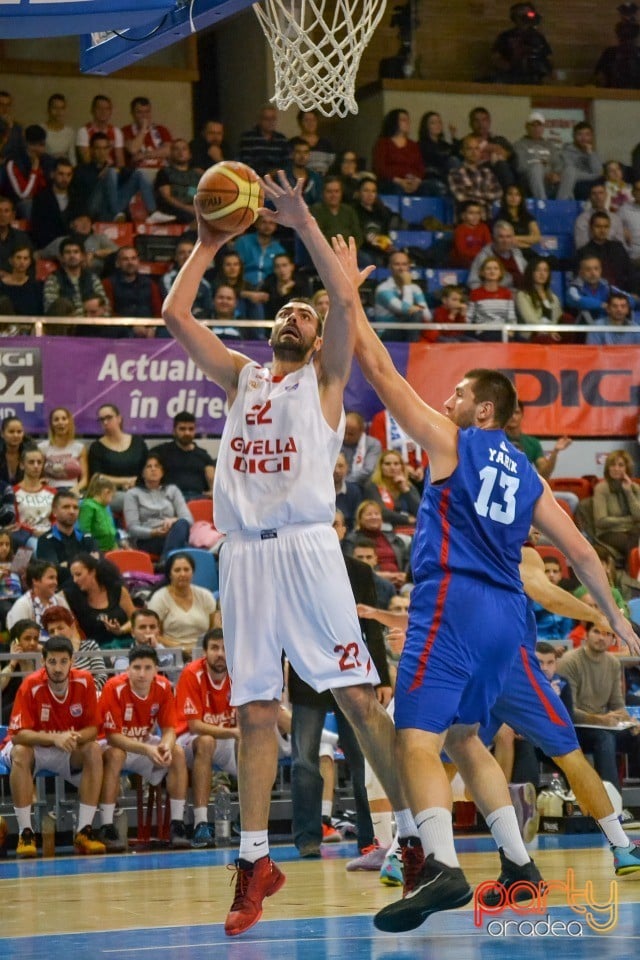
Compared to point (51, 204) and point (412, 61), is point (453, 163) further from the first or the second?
point (51, 204)

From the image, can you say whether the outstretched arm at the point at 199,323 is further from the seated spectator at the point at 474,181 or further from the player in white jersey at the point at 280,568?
the seated spectator at the point at 474,181

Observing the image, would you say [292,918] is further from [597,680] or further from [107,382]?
[107,382]

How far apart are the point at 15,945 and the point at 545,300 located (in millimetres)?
13142

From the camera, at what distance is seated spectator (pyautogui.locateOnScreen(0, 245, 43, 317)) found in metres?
15.9

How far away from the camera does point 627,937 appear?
601 cm

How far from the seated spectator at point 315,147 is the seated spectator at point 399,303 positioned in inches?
88.7

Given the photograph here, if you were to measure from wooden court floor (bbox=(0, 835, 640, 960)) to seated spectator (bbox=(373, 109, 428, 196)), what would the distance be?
39.2ft

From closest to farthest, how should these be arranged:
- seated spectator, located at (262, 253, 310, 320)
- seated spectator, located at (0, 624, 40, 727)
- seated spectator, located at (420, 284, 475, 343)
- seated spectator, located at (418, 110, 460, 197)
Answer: seated spectator, located at (0, 624, 40, 727) < seated spectator, located at (262, 253, 310, 320) < seated spectator, located at (420, 284, 475, 343) < seated spectator, located at (418, 110, 460, 197)

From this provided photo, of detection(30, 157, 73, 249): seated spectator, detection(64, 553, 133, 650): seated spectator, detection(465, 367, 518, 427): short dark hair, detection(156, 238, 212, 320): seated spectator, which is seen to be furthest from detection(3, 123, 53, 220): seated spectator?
detection(465, 367, 518, 427): short dark hair

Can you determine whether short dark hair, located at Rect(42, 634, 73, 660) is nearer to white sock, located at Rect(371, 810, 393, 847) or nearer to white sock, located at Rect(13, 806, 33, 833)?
white sock, located at Rect(13, 806, 33, 833)

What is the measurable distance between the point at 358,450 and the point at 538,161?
7121 millimetres

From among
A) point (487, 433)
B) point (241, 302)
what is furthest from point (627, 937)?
point (241, 302)

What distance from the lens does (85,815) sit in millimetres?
10812

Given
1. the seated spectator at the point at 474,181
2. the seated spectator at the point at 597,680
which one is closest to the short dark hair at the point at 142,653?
the seated spectator at the point at 597,680
